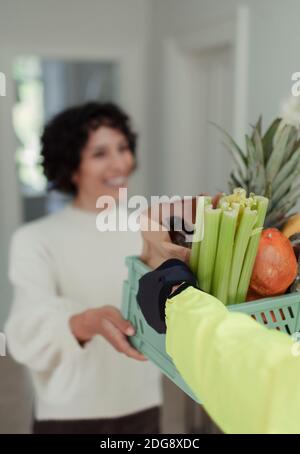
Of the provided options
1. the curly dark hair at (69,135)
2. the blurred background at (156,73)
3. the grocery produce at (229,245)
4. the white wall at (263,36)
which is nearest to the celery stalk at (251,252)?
the grocery produce at (229,245)

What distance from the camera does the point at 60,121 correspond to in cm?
80

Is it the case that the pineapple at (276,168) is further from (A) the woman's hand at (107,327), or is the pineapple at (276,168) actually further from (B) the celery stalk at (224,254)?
(A) the woman's hand at (107,327)

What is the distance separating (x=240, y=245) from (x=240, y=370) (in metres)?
0.12

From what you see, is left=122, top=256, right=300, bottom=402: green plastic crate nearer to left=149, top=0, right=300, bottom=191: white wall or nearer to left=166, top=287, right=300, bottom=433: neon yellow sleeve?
left=166, top=287, right=300, bottom=433: neon yellow sleeve

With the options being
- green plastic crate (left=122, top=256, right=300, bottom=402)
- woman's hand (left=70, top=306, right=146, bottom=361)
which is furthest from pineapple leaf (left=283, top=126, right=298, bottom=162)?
woman's hand (left=70, top=306, right=146, bottom=361)

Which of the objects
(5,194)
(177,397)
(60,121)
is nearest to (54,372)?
(60,121)

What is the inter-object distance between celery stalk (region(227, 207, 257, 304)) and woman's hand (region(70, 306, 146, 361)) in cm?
15

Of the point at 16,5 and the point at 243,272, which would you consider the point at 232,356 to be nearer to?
the point at 243,272

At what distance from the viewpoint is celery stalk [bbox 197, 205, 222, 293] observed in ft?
1.25

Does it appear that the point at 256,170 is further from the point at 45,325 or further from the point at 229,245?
the point at 45,325

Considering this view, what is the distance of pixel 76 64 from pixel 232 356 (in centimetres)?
330

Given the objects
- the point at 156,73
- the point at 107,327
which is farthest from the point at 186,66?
the point at 107,327

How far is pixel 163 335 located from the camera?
1.42ft

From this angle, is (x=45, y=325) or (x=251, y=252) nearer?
(x=251, y=252)
